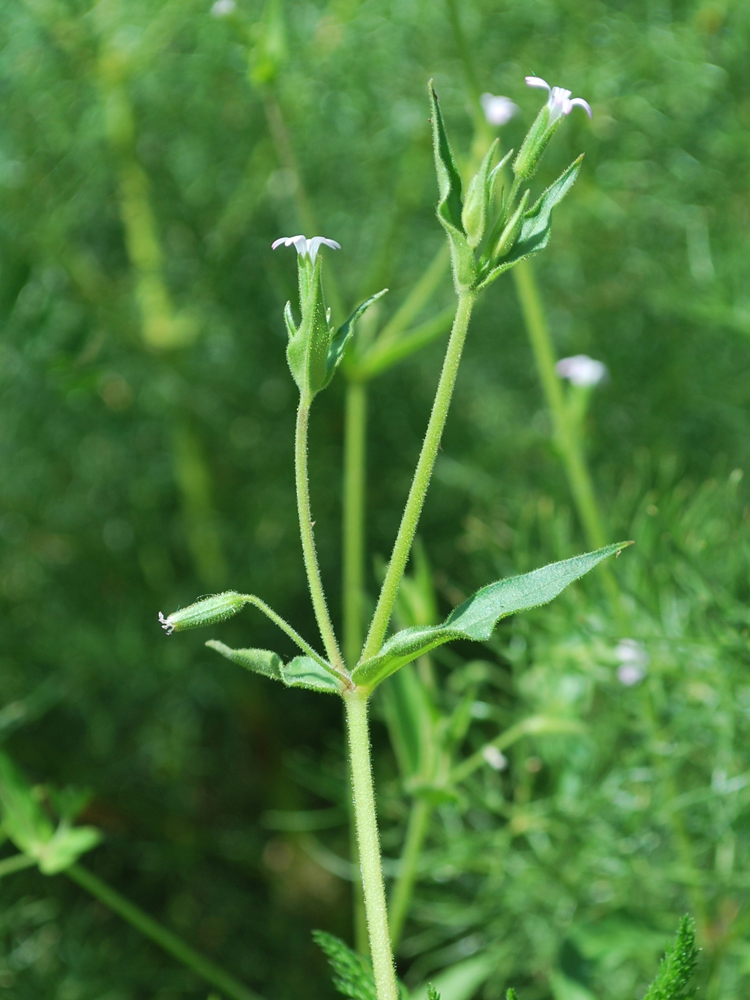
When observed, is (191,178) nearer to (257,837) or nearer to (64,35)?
(64,35)

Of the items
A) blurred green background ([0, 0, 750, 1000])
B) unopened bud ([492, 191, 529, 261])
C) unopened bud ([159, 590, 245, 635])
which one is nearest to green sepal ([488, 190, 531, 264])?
unopened bud ([492, 191, 529, 261])

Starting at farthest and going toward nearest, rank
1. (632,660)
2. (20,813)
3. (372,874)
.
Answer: (632,660) → (20,813) → (372,874)

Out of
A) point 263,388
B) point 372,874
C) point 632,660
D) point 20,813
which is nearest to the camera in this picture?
point 372,874

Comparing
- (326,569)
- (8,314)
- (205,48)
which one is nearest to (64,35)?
(205,48)

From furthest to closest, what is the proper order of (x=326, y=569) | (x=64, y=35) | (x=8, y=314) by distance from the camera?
(x=326, y=569) → (x=64, y=35) → (x=8, y=314)

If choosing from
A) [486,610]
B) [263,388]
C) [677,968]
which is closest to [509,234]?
[486,610]

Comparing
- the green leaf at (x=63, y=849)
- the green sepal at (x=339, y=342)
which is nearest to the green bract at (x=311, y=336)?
the green sepal at (x=339, y=342)

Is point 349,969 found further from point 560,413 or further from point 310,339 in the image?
point 560,413
